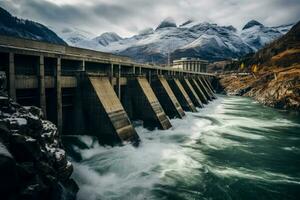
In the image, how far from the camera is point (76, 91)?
24.0m

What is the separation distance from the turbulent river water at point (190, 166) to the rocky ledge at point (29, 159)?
141 inches

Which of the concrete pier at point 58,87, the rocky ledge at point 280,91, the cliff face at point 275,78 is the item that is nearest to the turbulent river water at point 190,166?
the concrete pier at point 58,87

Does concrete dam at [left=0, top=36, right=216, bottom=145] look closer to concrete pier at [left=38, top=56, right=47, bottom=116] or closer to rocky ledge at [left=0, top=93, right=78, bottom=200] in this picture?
concrete pier at [left=38, top=56, right=47, bottom=116]

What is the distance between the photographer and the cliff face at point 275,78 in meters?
56.0

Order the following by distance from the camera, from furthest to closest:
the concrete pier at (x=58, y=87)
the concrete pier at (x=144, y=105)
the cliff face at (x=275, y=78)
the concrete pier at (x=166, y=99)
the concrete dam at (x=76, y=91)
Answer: the cliff face at (x=275, y=78), the concrete pier at (x=166, y=99), the concrete pier at (x=144, y=105), the concrete pier at (x=58, y=87), the concrete dam at (x=76, y=91)

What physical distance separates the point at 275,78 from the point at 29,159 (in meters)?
77.3

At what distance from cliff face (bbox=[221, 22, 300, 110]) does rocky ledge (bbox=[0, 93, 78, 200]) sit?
54233 mm

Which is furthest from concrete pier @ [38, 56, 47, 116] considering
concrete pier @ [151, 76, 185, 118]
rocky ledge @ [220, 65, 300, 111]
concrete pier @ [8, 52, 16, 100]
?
rocky ledge @ [220, 65, 300, 111]

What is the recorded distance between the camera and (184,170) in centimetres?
1938

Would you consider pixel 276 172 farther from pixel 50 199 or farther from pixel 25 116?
pixel 25 116

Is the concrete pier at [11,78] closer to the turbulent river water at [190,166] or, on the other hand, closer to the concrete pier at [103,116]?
the turbulent river water at [190,166]

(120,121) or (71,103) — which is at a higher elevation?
(71,103)

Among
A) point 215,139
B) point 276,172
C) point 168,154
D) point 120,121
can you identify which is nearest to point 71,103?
point 120,121

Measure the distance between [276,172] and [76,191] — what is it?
16.1 m
